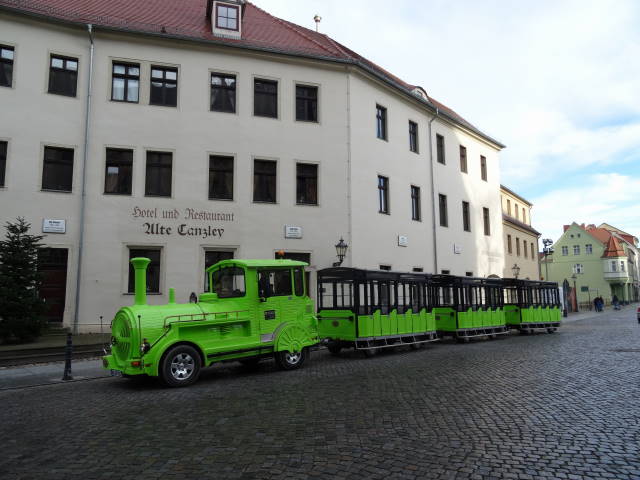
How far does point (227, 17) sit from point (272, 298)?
49.2ft

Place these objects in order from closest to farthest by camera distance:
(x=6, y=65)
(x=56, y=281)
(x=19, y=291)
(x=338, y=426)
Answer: (x=338, y=426) < (x=19, y=291) < (x=56, y=281) < (x=6, y=65)

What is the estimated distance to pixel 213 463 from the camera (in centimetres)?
521

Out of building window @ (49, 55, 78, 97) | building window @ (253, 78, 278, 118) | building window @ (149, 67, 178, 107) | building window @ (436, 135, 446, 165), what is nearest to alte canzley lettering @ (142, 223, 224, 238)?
building window @ (149, 67, 178, 107)

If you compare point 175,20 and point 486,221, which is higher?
point 175,20

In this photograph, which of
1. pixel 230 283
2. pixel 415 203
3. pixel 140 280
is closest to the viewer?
pixel 140 280

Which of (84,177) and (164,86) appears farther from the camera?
(164,86)

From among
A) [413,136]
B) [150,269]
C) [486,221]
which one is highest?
[413,136]

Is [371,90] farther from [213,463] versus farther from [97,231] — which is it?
[213,463]

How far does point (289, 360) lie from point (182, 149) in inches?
438

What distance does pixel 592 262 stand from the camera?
78.2m

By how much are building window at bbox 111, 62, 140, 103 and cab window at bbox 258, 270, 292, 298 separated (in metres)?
11.5

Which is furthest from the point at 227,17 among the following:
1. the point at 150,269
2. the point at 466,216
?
the point at 466,216

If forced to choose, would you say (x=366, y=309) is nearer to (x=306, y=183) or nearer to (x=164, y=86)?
(x=306, y=183)

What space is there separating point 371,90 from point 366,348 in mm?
14086
